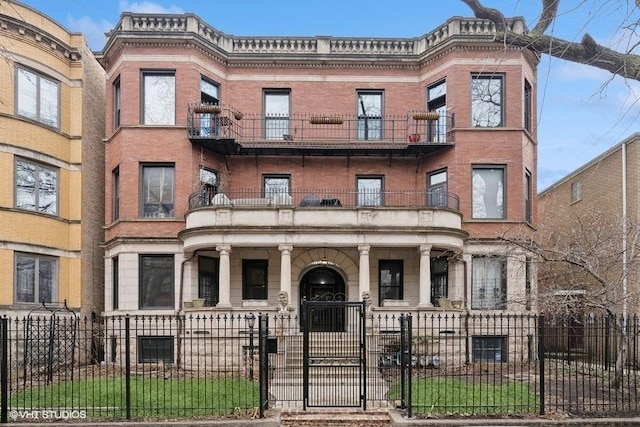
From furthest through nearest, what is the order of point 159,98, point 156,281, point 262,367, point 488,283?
point 159,98
point 488,283
point 156,281
point 262,367

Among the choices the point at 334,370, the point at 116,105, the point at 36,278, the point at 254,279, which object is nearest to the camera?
the point at 334,370

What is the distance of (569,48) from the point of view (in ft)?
19.5

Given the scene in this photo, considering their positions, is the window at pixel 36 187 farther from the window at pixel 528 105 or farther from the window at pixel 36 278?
the window at pixel 528 105

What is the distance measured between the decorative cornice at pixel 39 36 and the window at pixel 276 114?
7.41 metres

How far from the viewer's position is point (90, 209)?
22.8 m

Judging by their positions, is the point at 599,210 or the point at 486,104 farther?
the point at 599,210

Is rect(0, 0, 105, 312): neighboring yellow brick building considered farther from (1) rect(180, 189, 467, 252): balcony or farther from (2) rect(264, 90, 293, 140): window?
(2) rect(264, 90, 293, 140): window

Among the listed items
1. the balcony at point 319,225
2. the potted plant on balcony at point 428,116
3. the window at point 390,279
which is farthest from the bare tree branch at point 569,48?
the window at point 390,279

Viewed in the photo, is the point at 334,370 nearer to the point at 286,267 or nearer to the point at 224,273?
the point at 286,267

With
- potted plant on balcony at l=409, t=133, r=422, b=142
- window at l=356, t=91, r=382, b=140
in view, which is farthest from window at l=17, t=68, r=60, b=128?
potted plant on balcony at l=409, t=133, r=422, b=142

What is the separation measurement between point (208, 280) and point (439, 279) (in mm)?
9008

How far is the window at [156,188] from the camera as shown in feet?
71.8

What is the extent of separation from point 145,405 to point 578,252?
11361 millimetres

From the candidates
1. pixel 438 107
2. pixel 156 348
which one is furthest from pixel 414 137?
pixel 156 348
